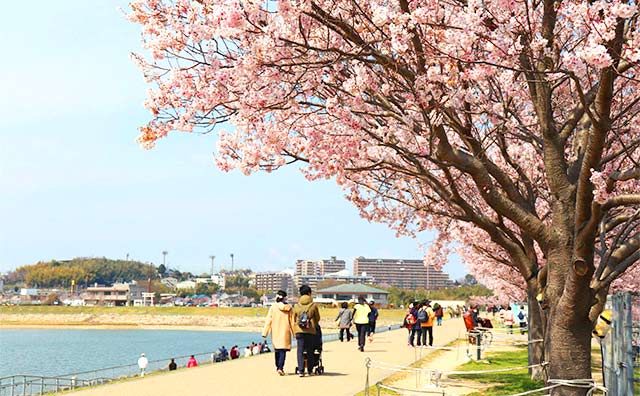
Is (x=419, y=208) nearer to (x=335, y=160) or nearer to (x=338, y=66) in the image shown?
(x=335, y=160)

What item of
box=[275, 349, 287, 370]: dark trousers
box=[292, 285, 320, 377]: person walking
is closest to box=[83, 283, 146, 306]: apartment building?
box=[275, 349, 287, 370]: dark trousers

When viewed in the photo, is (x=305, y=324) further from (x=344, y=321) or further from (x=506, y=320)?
(x=506, y=320)

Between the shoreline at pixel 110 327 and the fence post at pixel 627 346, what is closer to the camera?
the fence post at pixel 627 346

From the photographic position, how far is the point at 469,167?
859 cm

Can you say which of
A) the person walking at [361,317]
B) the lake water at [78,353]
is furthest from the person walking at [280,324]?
the lake water at [78,353]

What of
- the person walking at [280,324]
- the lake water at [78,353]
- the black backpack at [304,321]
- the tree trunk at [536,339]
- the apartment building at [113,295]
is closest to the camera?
the black backpack at [304,321]

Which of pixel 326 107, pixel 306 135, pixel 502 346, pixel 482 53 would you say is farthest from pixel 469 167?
pixel 502 346

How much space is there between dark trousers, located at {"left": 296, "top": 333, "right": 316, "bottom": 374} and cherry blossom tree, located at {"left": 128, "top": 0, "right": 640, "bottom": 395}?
4.41 metres

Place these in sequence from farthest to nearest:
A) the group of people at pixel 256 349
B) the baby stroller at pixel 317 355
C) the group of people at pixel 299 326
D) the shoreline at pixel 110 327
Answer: the shoreline at pixel 110 327
the group of people at pixel 256 349
the baby stroller at pixel 317 355
the group of people at pixel 299 326

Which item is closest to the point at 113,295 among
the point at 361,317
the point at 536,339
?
the point at 361,317

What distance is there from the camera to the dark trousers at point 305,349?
1371 cm

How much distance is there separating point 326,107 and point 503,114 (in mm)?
2695

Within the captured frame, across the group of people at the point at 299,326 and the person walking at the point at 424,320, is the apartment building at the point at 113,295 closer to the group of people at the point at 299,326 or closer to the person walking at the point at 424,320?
the person walking at the point at 424,320

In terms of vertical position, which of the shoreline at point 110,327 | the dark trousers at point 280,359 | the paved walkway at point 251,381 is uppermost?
the dark trousers at point 280,359
